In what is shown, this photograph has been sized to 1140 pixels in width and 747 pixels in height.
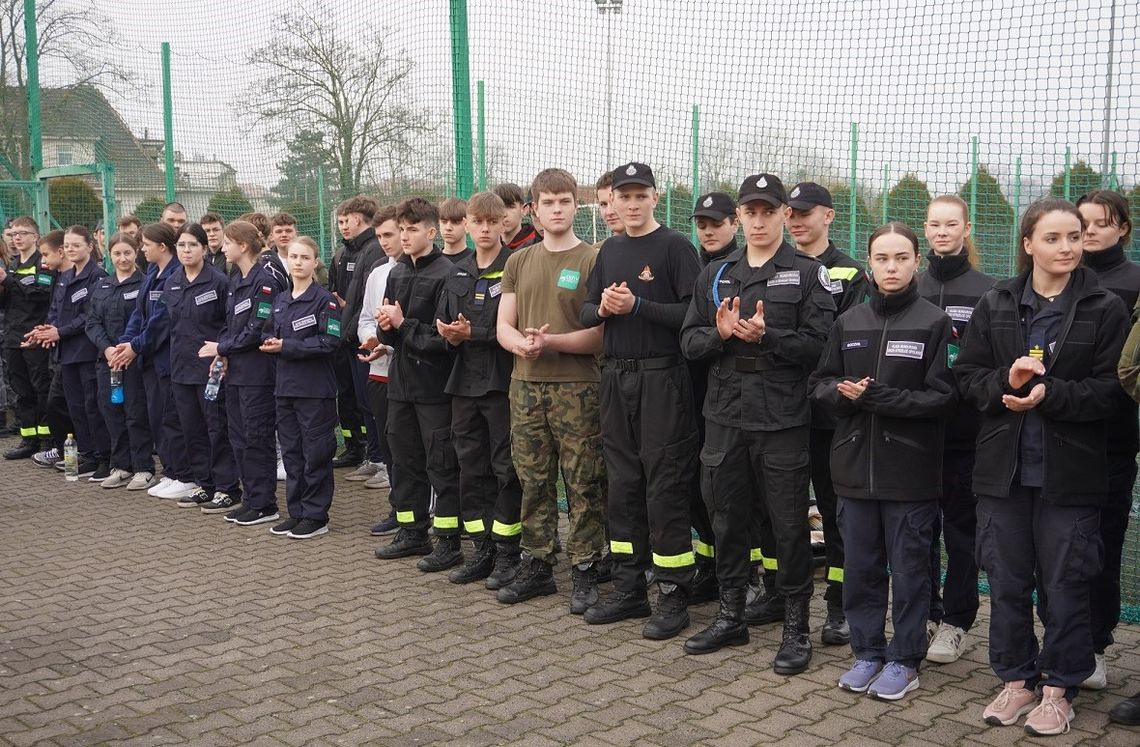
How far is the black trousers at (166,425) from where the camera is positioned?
8.66 metres

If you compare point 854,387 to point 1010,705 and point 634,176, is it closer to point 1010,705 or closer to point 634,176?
point 1010,705

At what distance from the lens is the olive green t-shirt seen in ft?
Result: 18.6

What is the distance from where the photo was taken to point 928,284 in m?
5.12

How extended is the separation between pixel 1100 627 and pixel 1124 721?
462 mm

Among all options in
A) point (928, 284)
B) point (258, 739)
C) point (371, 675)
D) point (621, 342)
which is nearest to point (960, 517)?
point (928, 284)

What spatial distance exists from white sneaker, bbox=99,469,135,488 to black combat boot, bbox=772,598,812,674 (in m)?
6.41

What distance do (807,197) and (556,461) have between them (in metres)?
1.87

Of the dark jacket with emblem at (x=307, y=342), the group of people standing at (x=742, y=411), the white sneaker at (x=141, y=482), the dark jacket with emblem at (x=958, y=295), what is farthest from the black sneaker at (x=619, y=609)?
the white sneaker at (x=141, y=482)

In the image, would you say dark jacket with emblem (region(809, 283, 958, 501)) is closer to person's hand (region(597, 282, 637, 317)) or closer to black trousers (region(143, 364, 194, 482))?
person's hand (region(597, 282, 637, 317))

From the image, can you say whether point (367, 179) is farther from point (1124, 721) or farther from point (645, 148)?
point (1124, 721)

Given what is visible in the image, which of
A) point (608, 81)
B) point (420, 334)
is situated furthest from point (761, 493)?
point (608, 81)

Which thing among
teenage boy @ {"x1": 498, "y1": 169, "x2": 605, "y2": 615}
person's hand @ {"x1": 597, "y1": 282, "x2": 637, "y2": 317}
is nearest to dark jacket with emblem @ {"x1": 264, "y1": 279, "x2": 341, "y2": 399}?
teenage boy @ {"x1": 498, "y1": 169, "x2": 605, "y2": 615}

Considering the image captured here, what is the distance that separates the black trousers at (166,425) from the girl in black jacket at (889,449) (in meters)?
5.72

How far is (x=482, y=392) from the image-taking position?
6145 mm
